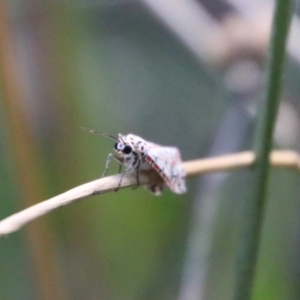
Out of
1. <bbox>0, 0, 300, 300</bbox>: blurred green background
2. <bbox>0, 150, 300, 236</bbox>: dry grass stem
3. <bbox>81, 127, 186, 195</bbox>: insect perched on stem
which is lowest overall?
<bbox>0, 150, 300, 236</bbox>: dry grass stem

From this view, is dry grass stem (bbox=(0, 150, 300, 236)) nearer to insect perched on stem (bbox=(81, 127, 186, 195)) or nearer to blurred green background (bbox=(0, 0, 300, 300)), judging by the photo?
insect perched on stem (bbox=(81, 127, 186, 195))

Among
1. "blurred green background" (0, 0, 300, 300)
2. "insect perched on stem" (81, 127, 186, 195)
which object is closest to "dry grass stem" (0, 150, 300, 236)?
"insect perched on stem" (81, 127, 186, 195)

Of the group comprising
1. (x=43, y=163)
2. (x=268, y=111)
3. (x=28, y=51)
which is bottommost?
(x=268, y=111)

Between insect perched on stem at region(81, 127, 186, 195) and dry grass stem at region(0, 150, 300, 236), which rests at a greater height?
insect perched on stem at region(81, 127, 186, 195)

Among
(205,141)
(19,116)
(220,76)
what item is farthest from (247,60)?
(19,116)

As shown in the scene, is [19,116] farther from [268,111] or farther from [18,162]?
[268,111]

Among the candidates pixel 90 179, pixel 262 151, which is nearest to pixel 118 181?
pixel 262 151

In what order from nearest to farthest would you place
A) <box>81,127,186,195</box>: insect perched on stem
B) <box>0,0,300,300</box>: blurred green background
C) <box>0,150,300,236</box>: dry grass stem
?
<box>0,150,300,236</box>: dry grass stem → <box>81,127,186,195</box>: insect perched on stem → <box>0,0,300,300</box>: blurred green background

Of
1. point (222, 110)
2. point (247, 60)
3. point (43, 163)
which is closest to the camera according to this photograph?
point (43, 163)
